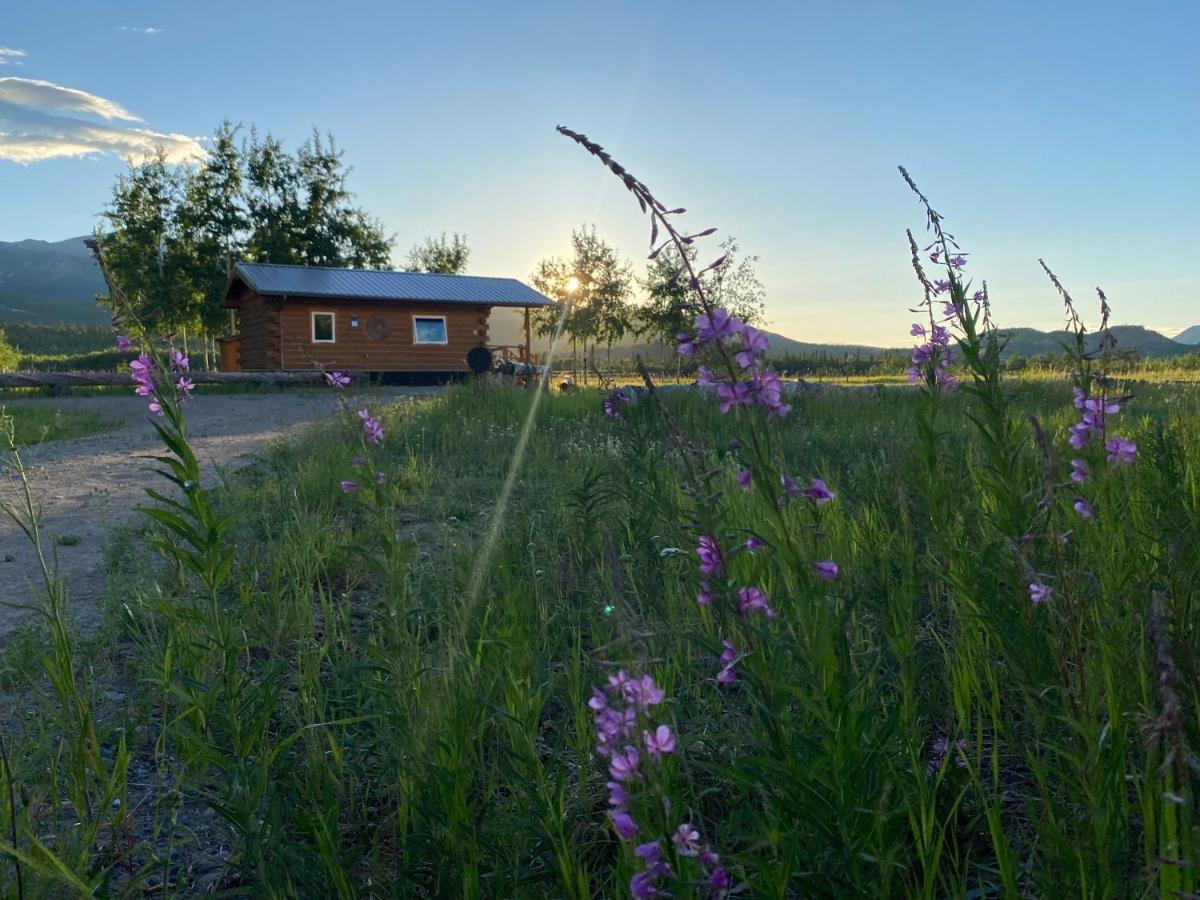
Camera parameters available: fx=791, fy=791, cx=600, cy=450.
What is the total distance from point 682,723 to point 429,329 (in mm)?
28708

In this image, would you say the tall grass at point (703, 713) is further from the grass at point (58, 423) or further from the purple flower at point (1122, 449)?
the grass at point (58, 423)

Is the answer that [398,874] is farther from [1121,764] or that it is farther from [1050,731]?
[1050,731]

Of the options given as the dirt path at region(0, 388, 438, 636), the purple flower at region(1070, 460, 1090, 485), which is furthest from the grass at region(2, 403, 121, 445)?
the purple flower at region(1070, 460, 1090, 485)

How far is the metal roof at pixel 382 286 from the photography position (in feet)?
88.4

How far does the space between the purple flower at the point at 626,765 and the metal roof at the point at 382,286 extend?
27.7m

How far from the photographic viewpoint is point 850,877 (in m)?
1.42

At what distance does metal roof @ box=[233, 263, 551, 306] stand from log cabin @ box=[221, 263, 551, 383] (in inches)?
1.3

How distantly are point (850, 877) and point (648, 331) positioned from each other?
4377cm

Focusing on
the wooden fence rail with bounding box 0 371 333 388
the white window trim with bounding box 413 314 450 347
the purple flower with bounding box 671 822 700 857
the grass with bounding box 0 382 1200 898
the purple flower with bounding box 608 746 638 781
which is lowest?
the grass with bounding box 0 382 1200 898

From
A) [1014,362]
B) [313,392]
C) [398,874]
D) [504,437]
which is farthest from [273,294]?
[398,874]

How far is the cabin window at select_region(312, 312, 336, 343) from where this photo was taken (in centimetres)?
2811

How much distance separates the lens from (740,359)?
134cm

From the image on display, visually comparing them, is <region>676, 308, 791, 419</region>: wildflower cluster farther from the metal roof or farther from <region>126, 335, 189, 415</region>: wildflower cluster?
the metal roof

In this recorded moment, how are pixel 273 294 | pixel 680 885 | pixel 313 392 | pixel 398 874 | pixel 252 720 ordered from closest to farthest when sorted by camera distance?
pixel 680 885
pixel 398 874
pixel 252 720
pixel 313 392
pixel 273 294
